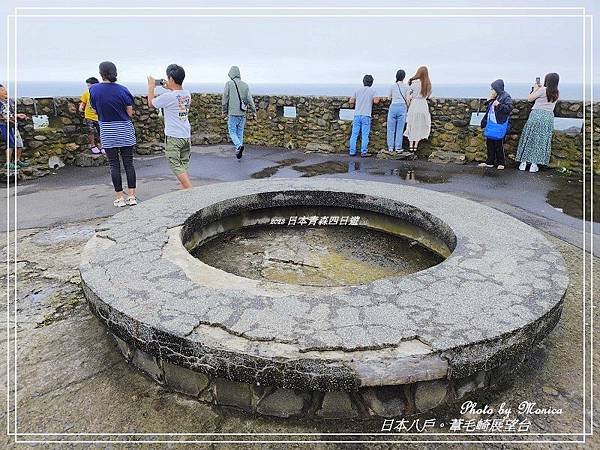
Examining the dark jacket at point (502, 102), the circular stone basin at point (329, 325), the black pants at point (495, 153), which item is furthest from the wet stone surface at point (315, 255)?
the black pants at point (495, 153)

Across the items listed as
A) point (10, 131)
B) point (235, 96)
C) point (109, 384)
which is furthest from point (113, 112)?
point (10, 131)

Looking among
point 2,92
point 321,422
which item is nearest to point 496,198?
point 321,422

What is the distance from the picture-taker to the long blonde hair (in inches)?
352

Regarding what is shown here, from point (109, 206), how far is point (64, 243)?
1.51m

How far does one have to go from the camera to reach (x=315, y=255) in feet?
13.6

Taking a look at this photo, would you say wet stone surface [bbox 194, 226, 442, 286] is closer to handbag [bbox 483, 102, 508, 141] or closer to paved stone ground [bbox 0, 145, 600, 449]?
paved stone ground [bbox 0, 145, 600, 449]

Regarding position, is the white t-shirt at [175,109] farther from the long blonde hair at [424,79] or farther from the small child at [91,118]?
the long blonde hair at [424,79]

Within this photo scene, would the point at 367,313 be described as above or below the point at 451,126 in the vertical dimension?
below

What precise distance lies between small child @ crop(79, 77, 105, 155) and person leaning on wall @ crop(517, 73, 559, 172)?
8276 mm

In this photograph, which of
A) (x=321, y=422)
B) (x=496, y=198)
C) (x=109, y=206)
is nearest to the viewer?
(x=321, y=422)

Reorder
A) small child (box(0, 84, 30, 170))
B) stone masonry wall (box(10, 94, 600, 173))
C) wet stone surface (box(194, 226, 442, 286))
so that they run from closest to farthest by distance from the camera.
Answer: wet stone surface (box(194, 226, 442, 286)) < small child (box(0, 84, 30, 170)) < stone masonry wall (box(10, 94, 600, 173))

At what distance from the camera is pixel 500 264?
3.09 meters

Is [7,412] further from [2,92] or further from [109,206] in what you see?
[2,92]

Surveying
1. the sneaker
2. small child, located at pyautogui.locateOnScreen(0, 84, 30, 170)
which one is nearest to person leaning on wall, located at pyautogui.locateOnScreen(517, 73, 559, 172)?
the sneaker
